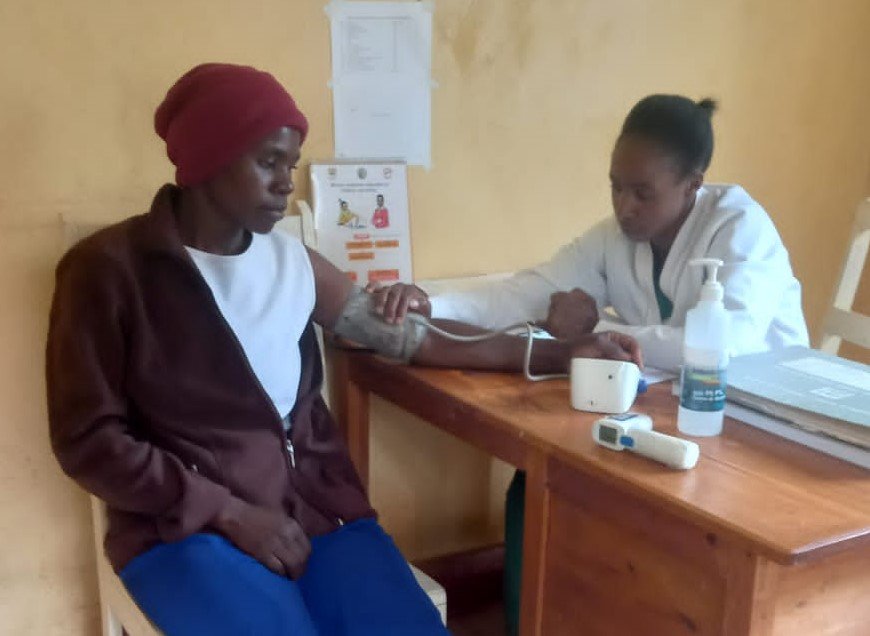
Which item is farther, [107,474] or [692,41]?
[692,41]

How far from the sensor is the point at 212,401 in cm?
140

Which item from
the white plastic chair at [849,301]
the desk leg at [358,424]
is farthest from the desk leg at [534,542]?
the white plastic chair at [849,301]

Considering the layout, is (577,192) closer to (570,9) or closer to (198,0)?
(570,9)

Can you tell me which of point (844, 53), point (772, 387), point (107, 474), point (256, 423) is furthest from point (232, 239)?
point (844, 53)

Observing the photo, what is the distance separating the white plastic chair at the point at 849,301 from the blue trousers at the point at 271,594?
3.89 ft

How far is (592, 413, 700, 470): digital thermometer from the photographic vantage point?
1.18 metres

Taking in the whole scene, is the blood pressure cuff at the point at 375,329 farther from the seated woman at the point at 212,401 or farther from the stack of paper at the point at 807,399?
the stack of paper at the point at 807,399

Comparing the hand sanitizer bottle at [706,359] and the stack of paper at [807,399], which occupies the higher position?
the hand sanitizer bottle at [706,359]

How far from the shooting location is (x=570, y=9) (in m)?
2.13

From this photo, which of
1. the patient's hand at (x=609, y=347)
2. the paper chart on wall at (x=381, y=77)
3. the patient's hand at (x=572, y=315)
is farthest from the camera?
the paper chart on wall at (x=381, y=77)

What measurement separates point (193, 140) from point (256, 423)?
16.8 inches

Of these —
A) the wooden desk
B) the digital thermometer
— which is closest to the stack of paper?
the wooden desk

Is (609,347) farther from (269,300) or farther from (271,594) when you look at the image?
(271,594)

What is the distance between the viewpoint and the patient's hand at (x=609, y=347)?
1.55 meters
